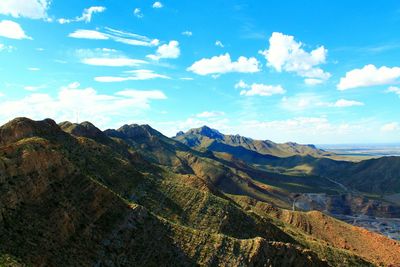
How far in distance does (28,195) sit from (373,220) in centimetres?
17920

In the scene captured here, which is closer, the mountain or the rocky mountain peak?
the mountain

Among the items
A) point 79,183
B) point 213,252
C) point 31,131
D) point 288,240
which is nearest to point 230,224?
point 288,240

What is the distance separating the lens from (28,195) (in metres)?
50.8

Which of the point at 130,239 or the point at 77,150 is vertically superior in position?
the point at 77,150

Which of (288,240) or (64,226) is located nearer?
(64,226)

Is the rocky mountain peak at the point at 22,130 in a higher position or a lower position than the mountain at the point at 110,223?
higher

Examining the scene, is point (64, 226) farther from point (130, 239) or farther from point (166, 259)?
point (166, 259)

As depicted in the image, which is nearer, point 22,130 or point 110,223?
point 110,223

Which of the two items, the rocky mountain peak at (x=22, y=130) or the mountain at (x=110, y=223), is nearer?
the mountain at (x=110, y=223)

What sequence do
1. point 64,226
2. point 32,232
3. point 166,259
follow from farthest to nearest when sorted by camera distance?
point 166,259, point 64,226, point 32,232

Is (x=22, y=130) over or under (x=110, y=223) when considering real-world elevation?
over

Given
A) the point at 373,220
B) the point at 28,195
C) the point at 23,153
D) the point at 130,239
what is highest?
the point at 23,153

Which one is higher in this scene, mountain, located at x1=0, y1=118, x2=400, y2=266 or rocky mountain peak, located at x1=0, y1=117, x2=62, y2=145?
rocky mountain peak, located at x1=0, y1=117, x2=62, y2=145

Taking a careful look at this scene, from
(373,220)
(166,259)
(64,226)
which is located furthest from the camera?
(373,220)
